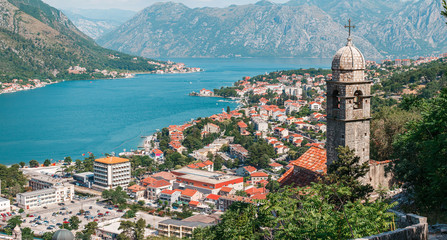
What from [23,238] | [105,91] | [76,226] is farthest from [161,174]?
[105,91]

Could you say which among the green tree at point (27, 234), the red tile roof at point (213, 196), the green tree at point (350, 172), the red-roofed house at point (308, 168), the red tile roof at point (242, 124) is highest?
the green tree at point (350, 172)

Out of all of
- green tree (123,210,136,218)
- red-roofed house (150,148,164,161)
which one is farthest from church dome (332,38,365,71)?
red-roofed house (150,148,164,161)

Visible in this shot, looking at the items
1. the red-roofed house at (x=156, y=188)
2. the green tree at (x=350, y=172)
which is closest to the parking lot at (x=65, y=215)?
the red-roofed house at (x=156, y=188)

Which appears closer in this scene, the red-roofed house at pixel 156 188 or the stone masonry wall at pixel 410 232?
the stone masonry wall at pixel 410 232

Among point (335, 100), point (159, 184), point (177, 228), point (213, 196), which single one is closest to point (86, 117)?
point (159, 184)

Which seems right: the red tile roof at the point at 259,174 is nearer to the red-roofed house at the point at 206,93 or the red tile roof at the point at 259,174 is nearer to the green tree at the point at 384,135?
the green tree at the point at 384,135


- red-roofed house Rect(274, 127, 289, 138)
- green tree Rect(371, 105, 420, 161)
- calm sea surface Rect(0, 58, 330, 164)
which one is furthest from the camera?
red-roofed house Rect(274, 127, 289, 138)

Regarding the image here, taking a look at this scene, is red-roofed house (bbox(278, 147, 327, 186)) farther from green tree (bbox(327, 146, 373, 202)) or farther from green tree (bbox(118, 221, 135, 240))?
green tree (bbox(118, 221, 135, 240))
